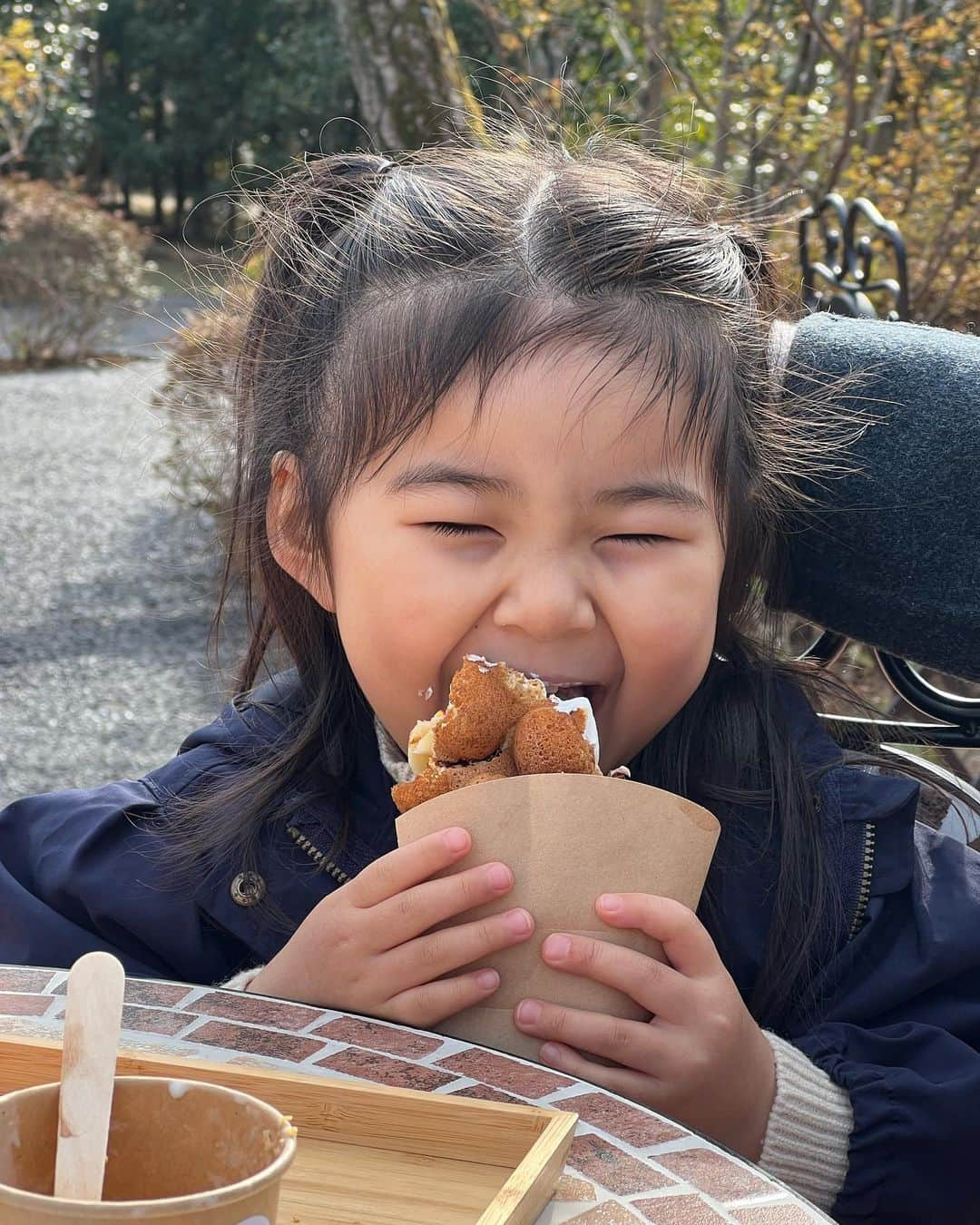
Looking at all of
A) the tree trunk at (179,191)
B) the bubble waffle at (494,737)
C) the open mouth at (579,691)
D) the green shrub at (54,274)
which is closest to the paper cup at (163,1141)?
the bubble waffle at (494,737)

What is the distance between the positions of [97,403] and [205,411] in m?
10.4

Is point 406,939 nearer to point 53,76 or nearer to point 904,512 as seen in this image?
point 904,512

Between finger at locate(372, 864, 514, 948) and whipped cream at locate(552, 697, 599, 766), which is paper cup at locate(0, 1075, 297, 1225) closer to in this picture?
finger at locate(372, 864, 514, 948)

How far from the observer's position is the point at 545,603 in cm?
162

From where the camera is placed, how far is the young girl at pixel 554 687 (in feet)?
5.01

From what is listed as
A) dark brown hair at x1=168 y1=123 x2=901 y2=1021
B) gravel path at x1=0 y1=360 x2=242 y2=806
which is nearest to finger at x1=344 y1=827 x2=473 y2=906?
dark brown hair at x1=168 y1=123 x2=901 y2=1021

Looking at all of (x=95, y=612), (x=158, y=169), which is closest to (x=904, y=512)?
(x=95, y=612)

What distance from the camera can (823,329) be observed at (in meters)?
2.11

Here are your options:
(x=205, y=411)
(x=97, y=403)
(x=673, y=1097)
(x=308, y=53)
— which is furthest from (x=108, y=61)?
(x=673, y=1097)

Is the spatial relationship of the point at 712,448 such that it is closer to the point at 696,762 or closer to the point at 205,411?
the point at 696,762

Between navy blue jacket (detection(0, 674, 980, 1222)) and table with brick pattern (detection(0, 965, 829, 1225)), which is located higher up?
table with brick pattern (detection(0, 965, 829, 1225))

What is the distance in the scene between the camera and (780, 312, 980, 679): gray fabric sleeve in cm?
192

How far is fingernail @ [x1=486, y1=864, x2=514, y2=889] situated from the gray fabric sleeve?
0.82 metres

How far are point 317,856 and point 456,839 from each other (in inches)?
22.1
